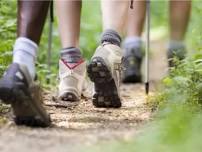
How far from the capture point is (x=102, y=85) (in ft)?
11.6

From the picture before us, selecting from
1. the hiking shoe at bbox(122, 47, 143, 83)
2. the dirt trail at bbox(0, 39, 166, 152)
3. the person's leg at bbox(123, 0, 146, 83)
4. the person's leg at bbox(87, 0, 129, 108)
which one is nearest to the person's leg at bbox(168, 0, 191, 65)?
the person's leg at bbox(123, 0, 146, 83)

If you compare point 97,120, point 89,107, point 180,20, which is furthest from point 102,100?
point 180,20

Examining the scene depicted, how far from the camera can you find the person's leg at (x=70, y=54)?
3.87 meters

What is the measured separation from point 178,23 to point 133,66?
120cm

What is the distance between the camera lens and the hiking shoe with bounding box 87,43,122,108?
343cm

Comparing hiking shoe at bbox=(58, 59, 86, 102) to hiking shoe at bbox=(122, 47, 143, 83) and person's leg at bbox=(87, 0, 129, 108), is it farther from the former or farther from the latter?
hiking shoe at bbox=(122, 47, 143, 83)

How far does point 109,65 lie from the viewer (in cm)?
347

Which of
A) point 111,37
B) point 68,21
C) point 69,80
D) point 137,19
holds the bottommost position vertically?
point 69,80

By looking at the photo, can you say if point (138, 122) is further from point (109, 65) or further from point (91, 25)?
point (91, 25)

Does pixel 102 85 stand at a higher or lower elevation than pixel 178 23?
lower

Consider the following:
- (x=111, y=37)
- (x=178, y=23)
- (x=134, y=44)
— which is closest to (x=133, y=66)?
(x=134, y=44)

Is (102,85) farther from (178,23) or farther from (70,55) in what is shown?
(178,23)

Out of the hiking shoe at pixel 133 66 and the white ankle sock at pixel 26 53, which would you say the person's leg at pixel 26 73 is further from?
the hiking shoe at pixel 133 66

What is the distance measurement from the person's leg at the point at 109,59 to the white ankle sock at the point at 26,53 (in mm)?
694
